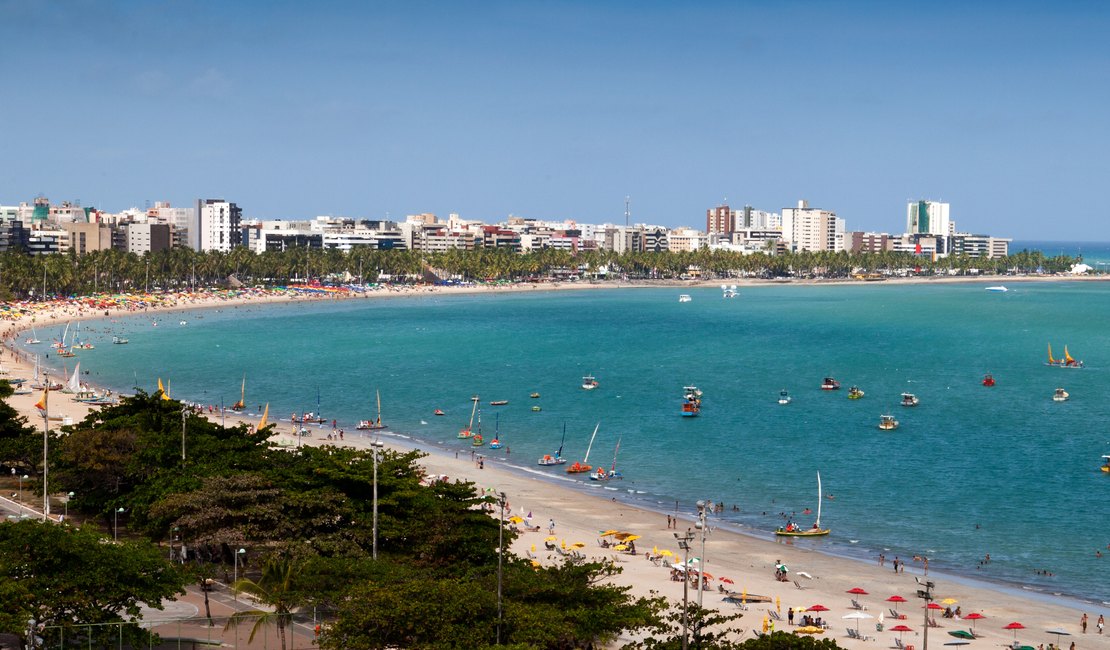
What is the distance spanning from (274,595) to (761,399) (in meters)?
64.2

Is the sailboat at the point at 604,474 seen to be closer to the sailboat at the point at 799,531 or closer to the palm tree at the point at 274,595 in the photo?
the sailboat at the point at 799,531

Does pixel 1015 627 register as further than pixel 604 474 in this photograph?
No

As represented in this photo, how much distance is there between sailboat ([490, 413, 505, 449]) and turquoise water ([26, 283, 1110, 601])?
1.32 feet

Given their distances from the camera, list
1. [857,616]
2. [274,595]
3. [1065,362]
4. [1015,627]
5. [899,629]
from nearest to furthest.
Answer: [274,595]
[899,629]
[1015,627]
[857,616]
[1065,362]

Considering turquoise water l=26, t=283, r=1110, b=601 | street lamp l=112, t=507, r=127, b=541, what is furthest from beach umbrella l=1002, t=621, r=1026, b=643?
street lamp l=112, t=507, r=127, b=541

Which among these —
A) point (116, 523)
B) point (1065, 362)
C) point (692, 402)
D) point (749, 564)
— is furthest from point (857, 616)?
point (1065, 362)

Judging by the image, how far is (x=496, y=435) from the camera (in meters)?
75.8

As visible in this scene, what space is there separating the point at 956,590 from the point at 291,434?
4204 cm

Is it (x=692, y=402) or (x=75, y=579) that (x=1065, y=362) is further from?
(x=75, y=579)

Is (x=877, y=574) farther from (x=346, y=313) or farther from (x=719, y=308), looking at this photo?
(x=719, y=308)

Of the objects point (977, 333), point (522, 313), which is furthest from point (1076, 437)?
point (522, 313)

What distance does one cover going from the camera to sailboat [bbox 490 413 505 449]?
7250 cm

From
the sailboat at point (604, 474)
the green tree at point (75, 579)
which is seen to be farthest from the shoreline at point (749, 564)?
the green tree at point (75, 579)

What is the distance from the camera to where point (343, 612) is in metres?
29.3
